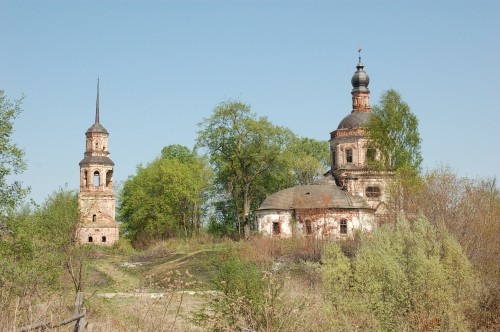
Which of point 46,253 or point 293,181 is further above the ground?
point 293,181

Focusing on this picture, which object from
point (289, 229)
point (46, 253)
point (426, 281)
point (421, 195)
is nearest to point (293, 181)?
point (289, 229)

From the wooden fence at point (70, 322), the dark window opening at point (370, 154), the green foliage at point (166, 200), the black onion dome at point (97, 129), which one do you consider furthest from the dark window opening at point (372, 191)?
the wooden fence at point (70, 322)

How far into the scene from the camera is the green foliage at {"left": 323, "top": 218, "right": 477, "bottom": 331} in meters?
13.1

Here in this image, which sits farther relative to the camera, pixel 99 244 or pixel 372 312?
pixel 99 244

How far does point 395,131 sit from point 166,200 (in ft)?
70.9

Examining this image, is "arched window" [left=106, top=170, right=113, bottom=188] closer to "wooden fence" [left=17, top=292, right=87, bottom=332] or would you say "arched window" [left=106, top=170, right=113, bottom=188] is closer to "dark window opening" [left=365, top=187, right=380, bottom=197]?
"dark window opening" [left=365, top=187, right=380, bottom=197]

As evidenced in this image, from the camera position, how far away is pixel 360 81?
51906 millimetres

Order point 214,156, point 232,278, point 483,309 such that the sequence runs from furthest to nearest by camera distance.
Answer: point 214,156 → point 483,309 → point 232,278

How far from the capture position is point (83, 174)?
56844 mm

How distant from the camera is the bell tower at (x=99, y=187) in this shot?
55281mm

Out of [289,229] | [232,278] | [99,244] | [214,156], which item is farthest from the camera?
[99,244]

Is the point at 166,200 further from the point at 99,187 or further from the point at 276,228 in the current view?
the point at 276,228

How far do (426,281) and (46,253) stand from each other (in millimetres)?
9621

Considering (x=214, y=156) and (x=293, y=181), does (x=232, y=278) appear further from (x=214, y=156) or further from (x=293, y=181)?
(x=293, y=181)
